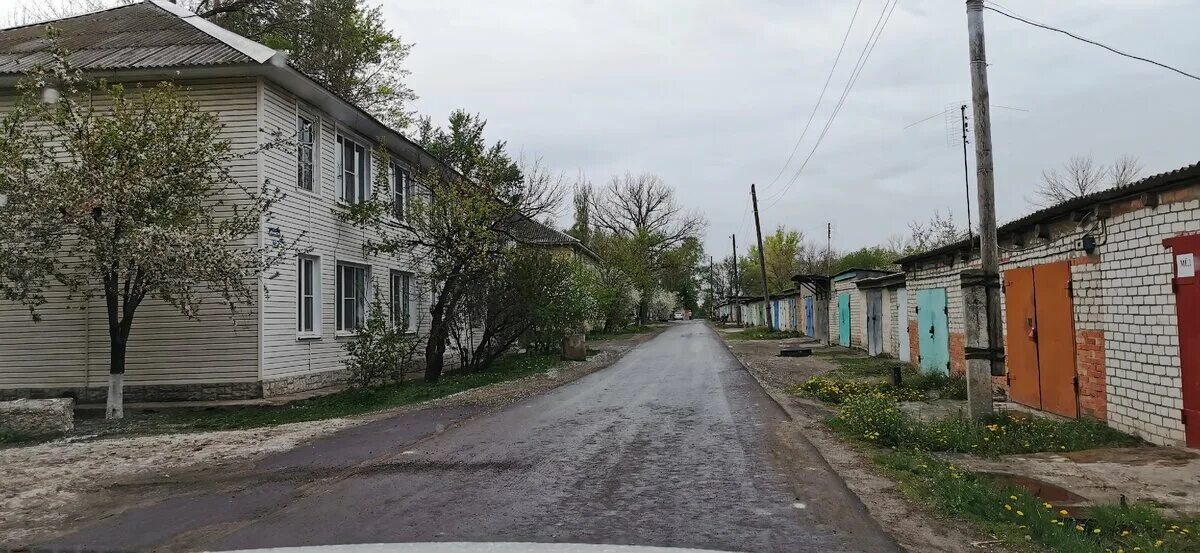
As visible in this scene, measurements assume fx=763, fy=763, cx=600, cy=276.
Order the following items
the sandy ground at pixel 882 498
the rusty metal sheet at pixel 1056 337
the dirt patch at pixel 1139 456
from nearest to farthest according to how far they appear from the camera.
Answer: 1. the sandy ground at pixel 882 498
2. the dirt patch at pixel 1139 456
3. the rusty metal sheet at pixel 1056 337

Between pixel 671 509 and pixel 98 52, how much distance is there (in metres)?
15.0

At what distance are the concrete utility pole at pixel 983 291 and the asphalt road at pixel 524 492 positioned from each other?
7.49ft

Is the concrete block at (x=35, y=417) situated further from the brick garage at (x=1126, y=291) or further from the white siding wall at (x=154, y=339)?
the brick garage at (x=1126, y=291)

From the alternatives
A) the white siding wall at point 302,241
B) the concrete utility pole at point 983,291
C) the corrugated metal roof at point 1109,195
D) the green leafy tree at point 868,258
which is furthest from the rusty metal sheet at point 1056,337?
the green leafy tree at point 868,258

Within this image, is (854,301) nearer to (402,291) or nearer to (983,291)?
(402,291)

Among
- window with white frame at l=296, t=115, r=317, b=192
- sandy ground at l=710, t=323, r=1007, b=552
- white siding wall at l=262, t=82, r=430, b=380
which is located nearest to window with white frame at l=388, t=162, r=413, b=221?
white siding wall at l=262, t=82, r=430, b=380

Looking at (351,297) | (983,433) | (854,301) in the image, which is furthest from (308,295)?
(854,301)

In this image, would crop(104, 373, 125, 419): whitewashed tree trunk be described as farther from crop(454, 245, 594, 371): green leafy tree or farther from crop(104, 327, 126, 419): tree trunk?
crop(454, 245, 594, 371): green leafy tree

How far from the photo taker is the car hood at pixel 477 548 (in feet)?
15.4

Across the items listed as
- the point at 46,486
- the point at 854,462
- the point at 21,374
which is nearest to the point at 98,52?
the point at 21,374

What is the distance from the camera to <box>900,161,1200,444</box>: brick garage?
24.4ft

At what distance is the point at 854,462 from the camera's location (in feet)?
25.0

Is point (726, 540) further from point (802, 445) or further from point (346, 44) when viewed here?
point (346, 44)

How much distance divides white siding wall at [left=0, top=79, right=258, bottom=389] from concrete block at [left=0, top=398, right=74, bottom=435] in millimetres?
3518
